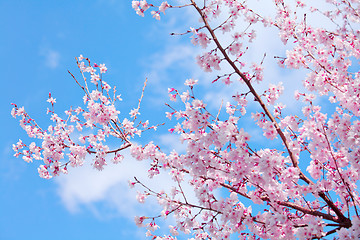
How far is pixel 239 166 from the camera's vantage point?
542cm

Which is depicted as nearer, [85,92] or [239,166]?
[239,166]

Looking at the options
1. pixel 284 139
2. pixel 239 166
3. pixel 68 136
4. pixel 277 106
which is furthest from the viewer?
pixel 68 136

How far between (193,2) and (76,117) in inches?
151

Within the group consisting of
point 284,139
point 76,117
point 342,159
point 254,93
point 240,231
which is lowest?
point 240,231

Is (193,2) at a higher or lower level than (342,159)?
higher

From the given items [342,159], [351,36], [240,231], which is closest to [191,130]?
[240,231]

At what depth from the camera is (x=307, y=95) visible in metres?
6.05

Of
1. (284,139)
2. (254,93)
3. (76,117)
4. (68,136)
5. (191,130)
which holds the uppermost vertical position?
(76,117)

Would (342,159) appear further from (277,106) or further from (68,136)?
(68,136)

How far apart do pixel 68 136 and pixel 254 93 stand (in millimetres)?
4156

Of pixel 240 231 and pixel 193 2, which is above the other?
pixel 193 2

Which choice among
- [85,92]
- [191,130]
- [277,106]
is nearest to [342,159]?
[277,106]

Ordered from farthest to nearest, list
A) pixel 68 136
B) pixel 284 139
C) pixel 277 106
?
pixel 68 136 < pixel 277 106 < pixel 284 139

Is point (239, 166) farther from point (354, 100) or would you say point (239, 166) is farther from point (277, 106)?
point (354, 100)
